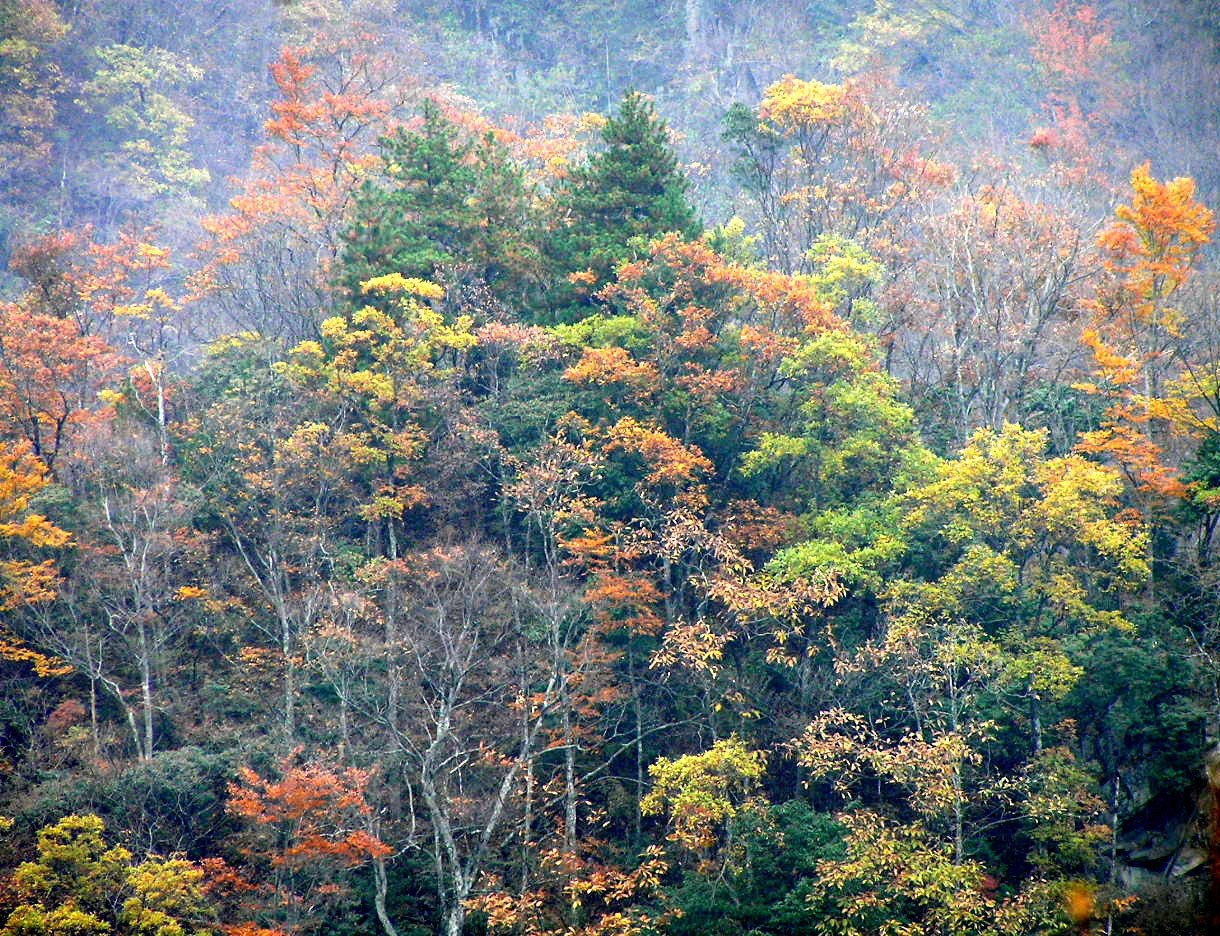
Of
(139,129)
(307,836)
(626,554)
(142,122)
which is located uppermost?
(142,122)

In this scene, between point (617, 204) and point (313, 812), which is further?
point (617, 204)

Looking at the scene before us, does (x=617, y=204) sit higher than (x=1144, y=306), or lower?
higher

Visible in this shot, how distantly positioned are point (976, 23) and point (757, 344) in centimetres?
3312

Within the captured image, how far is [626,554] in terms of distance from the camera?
24.6 meters

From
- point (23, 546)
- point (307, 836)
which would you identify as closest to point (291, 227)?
point (23, 546)

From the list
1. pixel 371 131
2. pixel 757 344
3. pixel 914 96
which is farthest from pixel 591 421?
pixel 914 96

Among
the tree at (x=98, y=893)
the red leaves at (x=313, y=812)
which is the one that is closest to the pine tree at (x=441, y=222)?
the red leaves at (x=313, y=812)

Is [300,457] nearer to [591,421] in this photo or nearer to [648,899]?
[591,421]

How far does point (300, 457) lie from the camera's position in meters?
26.5

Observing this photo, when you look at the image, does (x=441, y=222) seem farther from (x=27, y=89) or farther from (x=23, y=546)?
(x=27, y=89)

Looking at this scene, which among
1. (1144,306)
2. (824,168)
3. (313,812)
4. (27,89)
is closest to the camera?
(313,812)

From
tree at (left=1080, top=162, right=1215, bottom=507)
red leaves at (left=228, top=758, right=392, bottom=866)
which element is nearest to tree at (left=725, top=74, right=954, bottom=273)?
tree at (left=1080, top=162, right=1215, bottom=507)

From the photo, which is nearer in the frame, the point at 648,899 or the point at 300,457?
the point at 648,899

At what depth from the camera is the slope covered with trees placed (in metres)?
21.4
